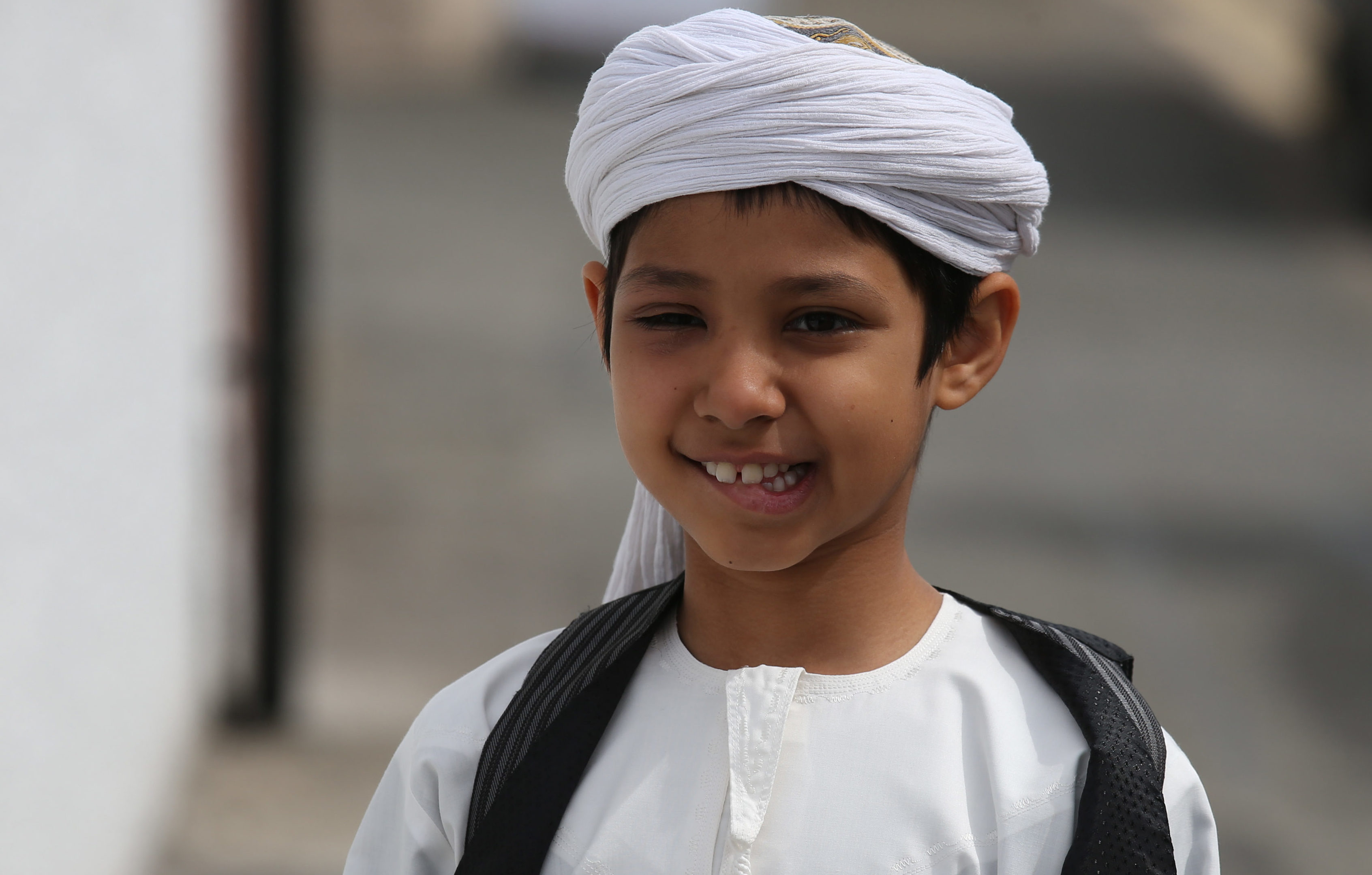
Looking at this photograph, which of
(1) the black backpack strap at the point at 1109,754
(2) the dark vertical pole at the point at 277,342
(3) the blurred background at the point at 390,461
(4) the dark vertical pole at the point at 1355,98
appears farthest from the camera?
(4) the dark vertical pole at the point at 1355,98

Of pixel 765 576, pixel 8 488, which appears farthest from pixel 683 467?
pixel 8 488

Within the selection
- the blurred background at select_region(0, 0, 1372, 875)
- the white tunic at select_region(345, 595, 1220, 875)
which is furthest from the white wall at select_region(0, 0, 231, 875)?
the white tunic at select_region(345, 595, 1220, 875)

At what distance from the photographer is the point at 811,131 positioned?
135 centimetres

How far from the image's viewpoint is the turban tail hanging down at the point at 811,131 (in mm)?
1346

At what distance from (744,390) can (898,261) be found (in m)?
0.23

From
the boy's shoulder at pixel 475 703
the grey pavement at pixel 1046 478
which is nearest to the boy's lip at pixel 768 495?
the boy's shoulder at pixel 475 703

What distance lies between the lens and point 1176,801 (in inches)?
54.8

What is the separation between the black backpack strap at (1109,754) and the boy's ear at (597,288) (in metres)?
0.59

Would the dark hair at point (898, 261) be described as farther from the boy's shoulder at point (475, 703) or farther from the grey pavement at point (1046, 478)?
the grey pavement at point (1046, 478)

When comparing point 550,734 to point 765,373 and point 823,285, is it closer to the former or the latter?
point 765,373

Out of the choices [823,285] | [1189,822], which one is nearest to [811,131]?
[823,285]

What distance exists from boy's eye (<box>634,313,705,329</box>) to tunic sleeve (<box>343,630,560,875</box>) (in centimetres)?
46

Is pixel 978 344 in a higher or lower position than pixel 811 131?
lower

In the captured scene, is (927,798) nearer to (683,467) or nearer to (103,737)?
(683,467)
